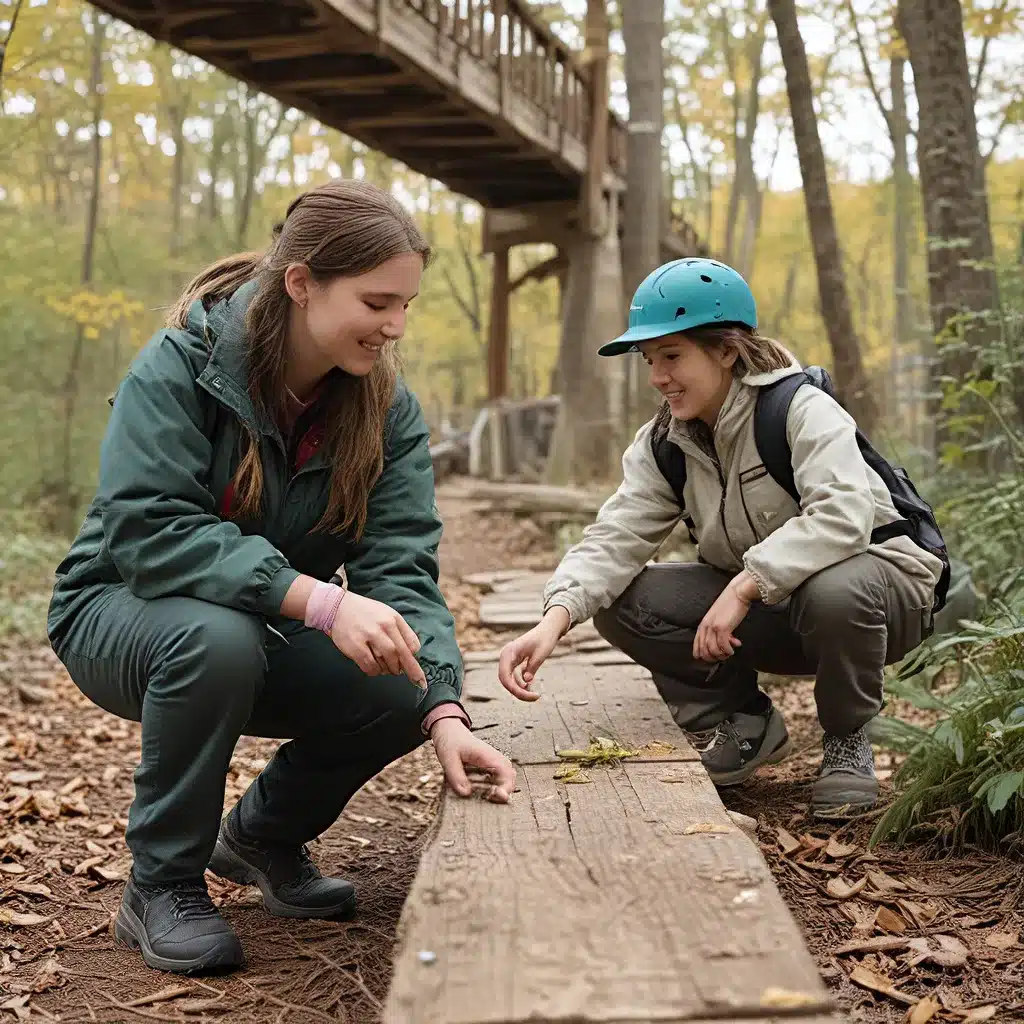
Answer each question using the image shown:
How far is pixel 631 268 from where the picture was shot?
11.9m

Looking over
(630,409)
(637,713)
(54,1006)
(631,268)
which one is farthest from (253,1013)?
(631,268)

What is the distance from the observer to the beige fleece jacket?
2.86m

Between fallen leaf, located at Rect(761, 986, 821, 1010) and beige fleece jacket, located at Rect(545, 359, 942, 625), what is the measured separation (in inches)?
→ 61.2

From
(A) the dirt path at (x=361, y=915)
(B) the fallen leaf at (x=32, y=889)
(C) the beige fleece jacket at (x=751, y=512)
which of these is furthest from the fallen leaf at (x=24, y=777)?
(C) the beige fleece jacket at (x=751, y=512)

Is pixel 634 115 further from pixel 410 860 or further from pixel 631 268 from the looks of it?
pixel 410 860

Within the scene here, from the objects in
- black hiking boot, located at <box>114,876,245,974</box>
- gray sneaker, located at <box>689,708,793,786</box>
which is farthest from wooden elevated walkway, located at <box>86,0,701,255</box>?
black hiking boot, located at <box>114,876,245,974</box>

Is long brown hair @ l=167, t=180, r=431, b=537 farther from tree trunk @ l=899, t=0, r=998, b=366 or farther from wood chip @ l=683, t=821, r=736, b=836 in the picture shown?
tree trunk @ l=899, t=0, r=998, b=366

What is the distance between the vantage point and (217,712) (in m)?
2.35

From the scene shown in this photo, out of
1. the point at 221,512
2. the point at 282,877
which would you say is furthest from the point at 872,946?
the point at 221,512

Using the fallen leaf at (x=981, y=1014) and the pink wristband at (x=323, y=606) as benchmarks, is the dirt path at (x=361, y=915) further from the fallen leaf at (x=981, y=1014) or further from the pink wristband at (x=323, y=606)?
the pink wristband at (x=323, y=606)

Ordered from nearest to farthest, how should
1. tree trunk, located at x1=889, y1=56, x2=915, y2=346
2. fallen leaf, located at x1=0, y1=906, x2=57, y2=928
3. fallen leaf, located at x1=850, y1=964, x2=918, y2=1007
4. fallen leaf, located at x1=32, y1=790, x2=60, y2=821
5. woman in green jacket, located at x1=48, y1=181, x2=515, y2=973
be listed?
1. fallen leaf, located at x1=850, y1=964, x2=918, y2=1007
2. woman in green jacket, located at x1=48, y1=181, x2=515, y2=973
3. fallen leaf, located at x1=0, y1=906, x2=57, y2=928
4. fallen leaf, located at x1=32, y1=790, x2=60, y2=821
5. tree trunk, located at x1=889, y1=56, x2=915, y2=346

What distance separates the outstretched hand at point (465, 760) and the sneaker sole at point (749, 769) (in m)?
1.03

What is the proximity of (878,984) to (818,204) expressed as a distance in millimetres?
→ 6188

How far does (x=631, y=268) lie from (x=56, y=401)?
20.3 feet
